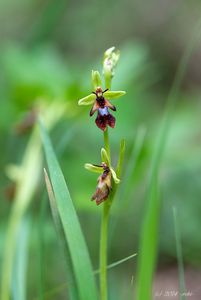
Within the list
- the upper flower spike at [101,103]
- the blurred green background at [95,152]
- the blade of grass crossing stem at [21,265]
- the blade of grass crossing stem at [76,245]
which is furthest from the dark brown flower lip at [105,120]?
the blade of grass crossing stem at [21,265]

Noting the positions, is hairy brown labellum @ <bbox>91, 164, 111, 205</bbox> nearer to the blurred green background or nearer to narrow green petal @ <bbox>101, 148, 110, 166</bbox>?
narrow green petal @ <bbox>101, 148, 110, 166</bbox>

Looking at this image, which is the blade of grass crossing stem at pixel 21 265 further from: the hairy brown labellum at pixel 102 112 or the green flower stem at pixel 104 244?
the hairy brown labellum at pixel 102 112

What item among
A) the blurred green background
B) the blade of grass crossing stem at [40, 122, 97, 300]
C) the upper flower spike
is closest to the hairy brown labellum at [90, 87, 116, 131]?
the upper flower spike

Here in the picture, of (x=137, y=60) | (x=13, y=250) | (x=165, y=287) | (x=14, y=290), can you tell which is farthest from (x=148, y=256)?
(x=137, y=60)

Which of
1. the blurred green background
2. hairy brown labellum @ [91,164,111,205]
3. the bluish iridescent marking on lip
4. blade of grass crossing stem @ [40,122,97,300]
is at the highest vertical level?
the blurred green background

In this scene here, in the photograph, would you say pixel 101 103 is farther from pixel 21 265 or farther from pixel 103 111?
pixel 21 265

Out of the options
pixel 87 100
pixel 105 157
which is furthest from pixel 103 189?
pixel 87 100
